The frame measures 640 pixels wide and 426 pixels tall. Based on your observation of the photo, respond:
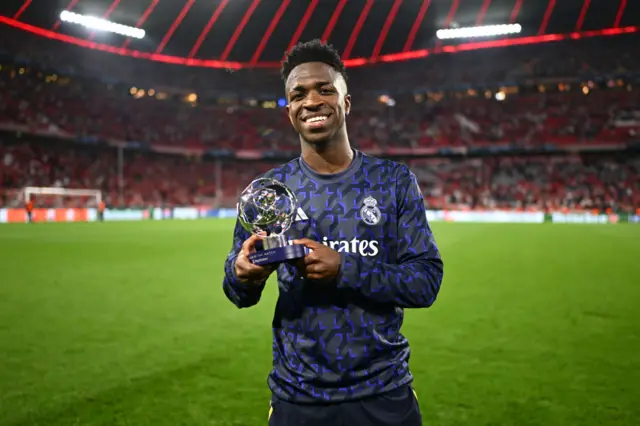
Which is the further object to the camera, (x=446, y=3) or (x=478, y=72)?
(x=478, y=72)

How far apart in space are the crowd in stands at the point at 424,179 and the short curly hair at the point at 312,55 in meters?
38.2

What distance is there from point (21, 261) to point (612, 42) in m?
47.9

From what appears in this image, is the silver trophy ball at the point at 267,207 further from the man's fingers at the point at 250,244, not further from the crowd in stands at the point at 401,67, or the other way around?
the crowd in stands at the point at 401,67

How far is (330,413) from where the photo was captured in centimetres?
192

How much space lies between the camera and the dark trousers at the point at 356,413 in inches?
75.3

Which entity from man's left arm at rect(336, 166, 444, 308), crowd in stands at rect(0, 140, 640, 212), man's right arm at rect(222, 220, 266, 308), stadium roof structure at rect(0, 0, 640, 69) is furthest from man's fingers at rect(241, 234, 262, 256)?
stadium roof structure at rect(0, 0, 640, 69)

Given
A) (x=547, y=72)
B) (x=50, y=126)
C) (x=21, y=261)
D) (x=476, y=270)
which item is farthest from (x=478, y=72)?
(x=21, y=261)

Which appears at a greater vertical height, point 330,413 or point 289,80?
point 289,80

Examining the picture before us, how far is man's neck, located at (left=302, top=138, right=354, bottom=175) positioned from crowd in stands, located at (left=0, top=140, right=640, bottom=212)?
38.3 meters

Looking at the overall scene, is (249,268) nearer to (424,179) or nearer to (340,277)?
(340,277)

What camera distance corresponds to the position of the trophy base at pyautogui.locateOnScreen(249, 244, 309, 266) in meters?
1.69

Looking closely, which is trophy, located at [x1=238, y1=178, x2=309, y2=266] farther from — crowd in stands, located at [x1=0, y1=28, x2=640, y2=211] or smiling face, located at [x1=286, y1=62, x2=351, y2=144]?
crowd in stands, located at [x1=0, y1=28, x2=640, y2=211]

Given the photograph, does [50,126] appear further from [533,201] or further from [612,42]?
[612,42]

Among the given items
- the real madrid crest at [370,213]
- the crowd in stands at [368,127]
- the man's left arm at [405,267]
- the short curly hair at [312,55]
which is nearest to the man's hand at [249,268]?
the man's left arm at [405,267]
